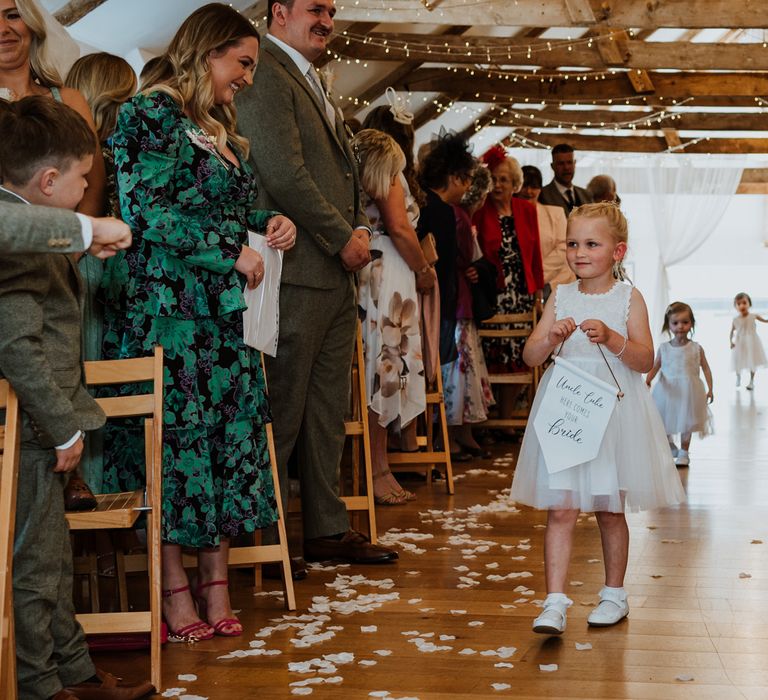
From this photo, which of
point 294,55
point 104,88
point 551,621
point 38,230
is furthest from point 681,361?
point 38,230

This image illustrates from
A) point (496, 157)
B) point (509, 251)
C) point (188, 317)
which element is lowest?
point (188, 317)

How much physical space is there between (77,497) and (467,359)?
4.05 m

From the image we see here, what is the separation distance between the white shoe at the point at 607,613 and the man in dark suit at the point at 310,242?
0.94 meters

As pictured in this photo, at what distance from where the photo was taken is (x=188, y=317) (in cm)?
278

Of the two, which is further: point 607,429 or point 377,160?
point 377,160

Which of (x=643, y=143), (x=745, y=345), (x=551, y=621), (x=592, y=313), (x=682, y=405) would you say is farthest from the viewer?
(x=643, y=143)

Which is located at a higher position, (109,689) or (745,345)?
(745,345)

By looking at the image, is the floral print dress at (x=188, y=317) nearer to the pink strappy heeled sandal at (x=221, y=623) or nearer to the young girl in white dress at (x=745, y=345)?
the pink strappy heeled sandal at (x=221, y=623)

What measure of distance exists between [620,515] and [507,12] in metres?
5.84

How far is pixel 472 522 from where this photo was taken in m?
4.34

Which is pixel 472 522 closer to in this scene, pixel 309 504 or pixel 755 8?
pixel 309 504

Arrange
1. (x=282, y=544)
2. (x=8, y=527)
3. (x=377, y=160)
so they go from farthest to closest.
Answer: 1. (x=377, y=160)
2. (x=282, y=544)
3. (x=8, y=527)

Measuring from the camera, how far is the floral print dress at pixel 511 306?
6617 millimetres

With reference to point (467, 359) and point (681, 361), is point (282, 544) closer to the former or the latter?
point (467, 359)
